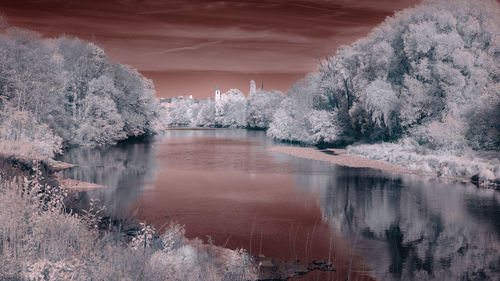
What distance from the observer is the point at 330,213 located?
838 inches

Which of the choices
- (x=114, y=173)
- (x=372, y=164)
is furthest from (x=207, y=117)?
(x=114, y=173)

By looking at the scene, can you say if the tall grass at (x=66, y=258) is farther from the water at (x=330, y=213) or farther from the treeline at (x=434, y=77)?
the treeline at (x=434, y=77)

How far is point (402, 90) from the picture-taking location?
45250 millimetres

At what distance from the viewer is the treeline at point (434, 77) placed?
39.3 metres

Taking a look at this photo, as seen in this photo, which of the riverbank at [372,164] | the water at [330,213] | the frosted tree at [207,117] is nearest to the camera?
the water at [330,213]

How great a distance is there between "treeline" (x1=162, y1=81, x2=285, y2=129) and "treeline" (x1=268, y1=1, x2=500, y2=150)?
72.8 m

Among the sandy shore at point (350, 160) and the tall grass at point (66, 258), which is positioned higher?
the tall grass at point (66, 258)

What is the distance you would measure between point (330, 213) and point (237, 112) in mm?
134890

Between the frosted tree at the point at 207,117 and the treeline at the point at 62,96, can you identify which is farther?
the frosted tree at the point at 207,117

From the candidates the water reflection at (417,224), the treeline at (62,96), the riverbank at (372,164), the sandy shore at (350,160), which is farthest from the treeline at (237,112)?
the water reflection at (417,224)

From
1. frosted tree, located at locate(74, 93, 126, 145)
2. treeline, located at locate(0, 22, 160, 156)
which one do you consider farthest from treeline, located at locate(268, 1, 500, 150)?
treeline, located at locate(0, 22, 160, 156)

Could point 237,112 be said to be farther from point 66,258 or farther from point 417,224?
point 66,258

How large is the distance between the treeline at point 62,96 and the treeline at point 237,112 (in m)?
41.6

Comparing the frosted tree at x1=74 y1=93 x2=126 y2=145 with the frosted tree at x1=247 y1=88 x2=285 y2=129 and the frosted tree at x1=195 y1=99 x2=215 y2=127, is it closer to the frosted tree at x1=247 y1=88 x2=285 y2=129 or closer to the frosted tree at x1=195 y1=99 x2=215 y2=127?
the frosted tree at x1=247 y1=88 x2=285 y2=129
